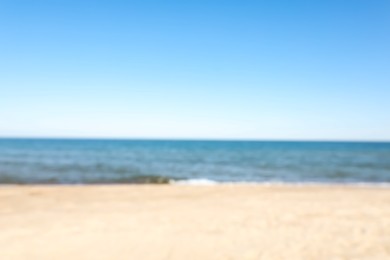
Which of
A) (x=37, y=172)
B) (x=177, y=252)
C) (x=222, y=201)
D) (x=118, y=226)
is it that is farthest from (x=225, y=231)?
(x=37, y=172)

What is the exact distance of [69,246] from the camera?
6746 millimetres

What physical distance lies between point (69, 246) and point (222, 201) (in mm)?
5863

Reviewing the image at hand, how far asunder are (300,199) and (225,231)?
522 centimetres

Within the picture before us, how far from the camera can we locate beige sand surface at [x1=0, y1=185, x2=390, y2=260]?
6480 mm

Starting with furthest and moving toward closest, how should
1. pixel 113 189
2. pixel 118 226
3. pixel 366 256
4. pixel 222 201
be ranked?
pixel 113 189 → pixel 222 201 → pixel 118 226 → pixel 366 256

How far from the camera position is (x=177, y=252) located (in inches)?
257

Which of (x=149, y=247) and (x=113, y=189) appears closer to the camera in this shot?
(x=149, y=247)

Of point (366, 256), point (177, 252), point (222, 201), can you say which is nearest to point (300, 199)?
point (222, 201)

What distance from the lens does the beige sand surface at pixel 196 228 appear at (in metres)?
6.48

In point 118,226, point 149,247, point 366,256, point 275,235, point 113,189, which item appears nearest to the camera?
point 366,256

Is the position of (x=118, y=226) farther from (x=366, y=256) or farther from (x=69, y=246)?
(x=366, y=256)

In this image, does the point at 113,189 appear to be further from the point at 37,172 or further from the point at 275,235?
the point at 37,172

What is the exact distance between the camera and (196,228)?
26.2 feet

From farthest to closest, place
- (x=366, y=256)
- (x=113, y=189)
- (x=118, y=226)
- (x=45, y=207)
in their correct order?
(x=113, y=189), (x=45, y=207), (x=118, y=226), (x=366, y=256)
